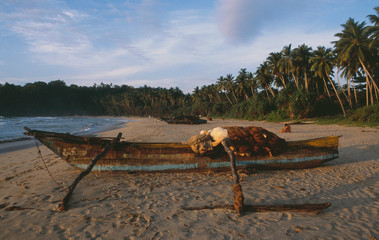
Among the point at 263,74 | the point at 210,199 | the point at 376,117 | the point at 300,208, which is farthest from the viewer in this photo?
the point at 263,74

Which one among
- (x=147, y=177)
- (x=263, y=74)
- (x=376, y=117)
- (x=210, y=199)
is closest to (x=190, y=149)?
(x=147, y=177)

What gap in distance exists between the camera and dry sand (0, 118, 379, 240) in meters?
3.12

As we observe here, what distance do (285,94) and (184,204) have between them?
31.0 meters

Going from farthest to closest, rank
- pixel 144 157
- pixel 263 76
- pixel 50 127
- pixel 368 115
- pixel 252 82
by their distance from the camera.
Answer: pixel 252 82 → pixel 263 76 → pixel 50 127 → pixel 368 115 → pixel 144 157

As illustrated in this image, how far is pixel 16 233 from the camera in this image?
3.17 meters

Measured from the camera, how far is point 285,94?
3061 centimetres

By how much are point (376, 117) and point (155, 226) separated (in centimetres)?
2399

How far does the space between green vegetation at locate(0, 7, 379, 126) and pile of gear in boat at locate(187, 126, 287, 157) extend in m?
18.4

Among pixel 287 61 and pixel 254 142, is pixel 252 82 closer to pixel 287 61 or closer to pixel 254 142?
pixel 287 61

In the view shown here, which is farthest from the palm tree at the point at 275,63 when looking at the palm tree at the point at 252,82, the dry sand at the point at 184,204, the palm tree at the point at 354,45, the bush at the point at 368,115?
the dry sand at the point at 184,204

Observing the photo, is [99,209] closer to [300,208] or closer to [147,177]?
[147,177]

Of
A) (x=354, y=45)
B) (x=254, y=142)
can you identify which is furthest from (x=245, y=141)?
(x=354, y=45)

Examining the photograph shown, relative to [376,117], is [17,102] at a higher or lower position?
higher

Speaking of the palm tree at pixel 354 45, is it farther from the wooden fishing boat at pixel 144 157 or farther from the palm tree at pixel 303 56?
the wooden fishing boat at pixel 144 157
